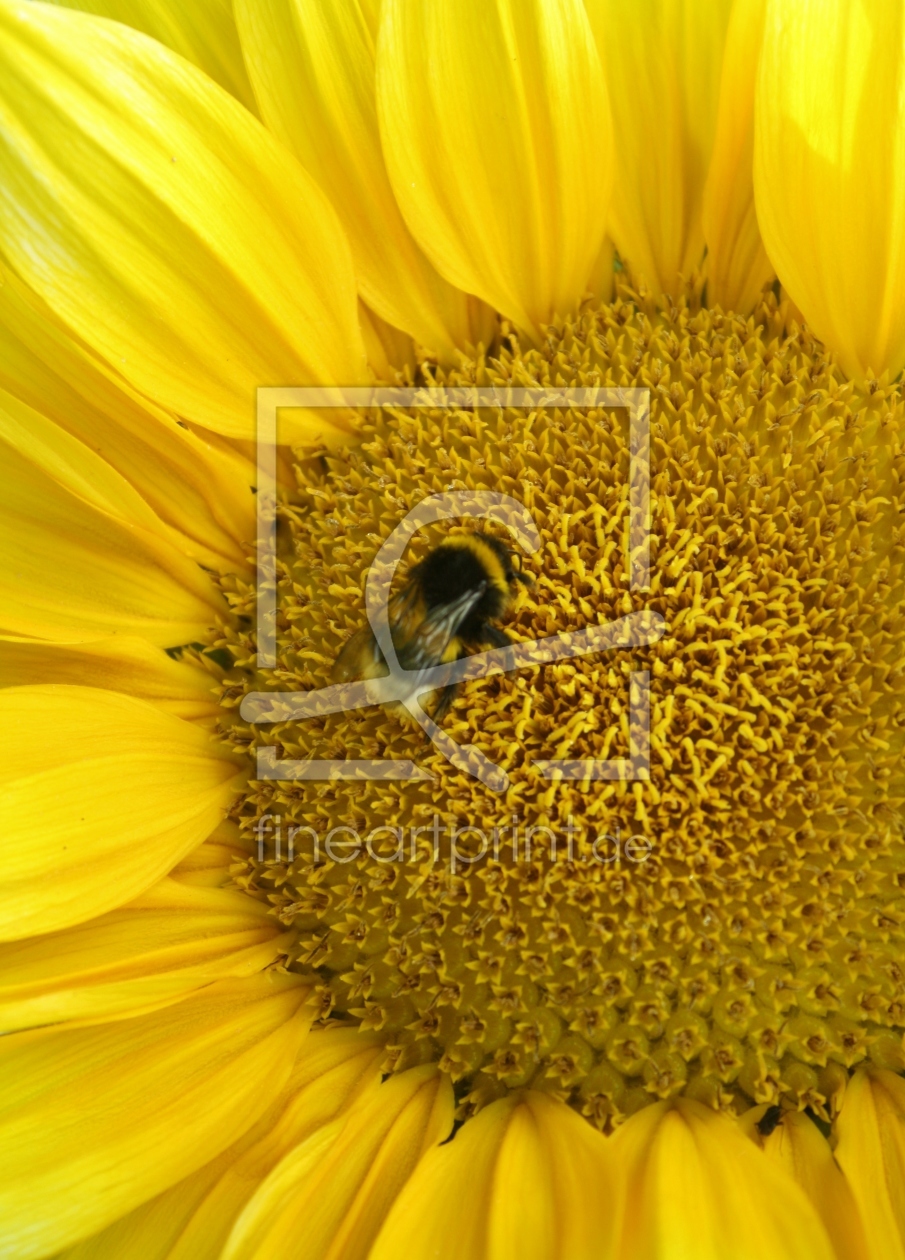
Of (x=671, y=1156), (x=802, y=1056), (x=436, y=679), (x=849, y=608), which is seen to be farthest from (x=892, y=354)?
(x=671, y=1156)

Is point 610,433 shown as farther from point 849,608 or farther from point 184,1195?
point 184,1195

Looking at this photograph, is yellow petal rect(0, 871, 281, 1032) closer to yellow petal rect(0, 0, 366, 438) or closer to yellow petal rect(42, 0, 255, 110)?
yellow petal rect(0, 0, 366, 438)

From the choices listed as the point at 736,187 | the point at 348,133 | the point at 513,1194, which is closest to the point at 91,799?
the point at 513,1194

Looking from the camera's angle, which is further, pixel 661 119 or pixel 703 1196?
pixel 661 119

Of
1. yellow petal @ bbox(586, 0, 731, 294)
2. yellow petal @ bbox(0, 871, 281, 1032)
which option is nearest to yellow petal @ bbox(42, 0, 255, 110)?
yellow petal @ bbox(586, 0, 731, 294)

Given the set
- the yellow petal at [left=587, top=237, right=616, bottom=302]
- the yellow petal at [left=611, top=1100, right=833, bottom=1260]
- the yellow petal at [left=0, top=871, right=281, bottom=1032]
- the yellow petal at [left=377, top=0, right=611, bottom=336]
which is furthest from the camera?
the yellow petal at [left=587, top=237, right=616, bottom=302]

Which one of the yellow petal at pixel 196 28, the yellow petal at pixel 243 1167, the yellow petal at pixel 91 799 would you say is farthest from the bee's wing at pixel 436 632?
the yellow petal at pixel 196 28

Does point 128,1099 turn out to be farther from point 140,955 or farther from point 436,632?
point 436,632
